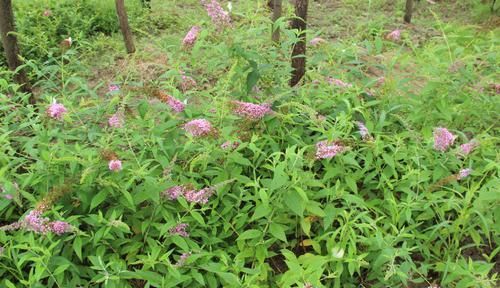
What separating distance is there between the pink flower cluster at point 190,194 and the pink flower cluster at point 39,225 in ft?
1.69

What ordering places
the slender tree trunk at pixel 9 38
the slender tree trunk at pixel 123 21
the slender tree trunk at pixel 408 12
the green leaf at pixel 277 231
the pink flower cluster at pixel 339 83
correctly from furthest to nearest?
the slender tree trunk at pixel 408 12 < the slender tree trunk at pixel 123 21 < the slender tree trunk at pixel 9 38 < the pink flower cluster at pixel 339 83 < the green leaf at pixel 277 231

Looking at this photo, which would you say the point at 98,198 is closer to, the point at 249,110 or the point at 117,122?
the point at 117,122

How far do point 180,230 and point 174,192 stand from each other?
0.20 metres

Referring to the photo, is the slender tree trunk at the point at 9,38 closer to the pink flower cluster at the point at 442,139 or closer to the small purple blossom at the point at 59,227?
the small purple blossom at the point at 59,227

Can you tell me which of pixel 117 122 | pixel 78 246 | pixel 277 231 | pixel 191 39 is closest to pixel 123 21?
pixel 191 39

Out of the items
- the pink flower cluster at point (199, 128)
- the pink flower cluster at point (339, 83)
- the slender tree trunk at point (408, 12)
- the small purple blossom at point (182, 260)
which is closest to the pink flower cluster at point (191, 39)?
the pink flower cluster at point (199, 128)

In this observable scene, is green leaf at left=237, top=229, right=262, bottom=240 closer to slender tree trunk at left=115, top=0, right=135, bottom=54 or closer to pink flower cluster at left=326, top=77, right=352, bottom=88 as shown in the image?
pink flower cluster at left=326, top=77, right=352, bottom=88

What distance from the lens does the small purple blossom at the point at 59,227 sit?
7.55 ft

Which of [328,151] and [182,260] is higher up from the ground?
[328,151]

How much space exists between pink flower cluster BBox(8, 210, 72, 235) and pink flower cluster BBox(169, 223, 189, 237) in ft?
1.65

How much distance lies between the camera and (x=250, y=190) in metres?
2.83

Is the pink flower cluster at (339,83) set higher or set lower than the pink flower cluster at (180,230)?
higher

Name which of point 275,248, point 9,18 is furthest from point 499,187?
point 9,18

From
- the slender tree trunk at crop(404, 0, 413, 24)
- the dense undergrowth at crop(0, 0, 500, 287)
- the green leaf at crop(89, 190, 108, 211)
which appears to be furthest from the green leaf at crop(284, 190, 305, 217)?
the slender tree trunk at crop(404, 0, 413, 24)
